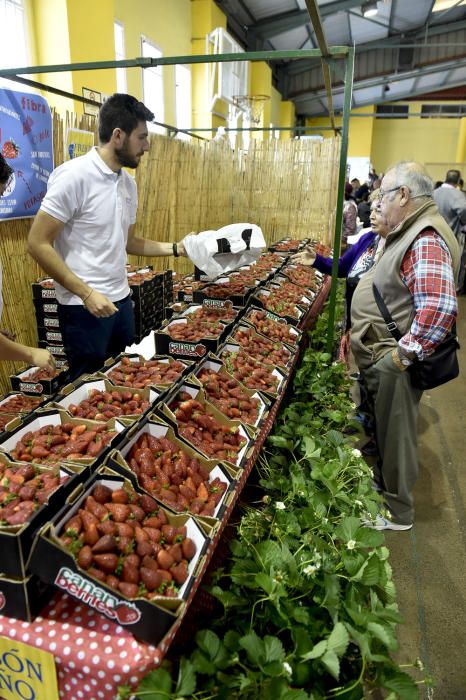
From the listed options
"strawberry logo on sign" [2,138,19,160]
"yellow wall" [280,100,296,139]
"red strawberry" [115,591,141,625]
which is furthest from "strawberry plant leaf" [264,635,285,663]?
"yellow wall" [280,100,296,139]

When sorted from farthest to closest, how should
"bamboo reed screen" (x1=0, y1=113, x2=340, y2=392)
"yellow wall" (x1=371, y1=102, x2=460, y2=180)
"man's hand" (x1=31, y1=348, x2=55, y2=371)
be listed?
"yellow wall" (x1=371, y1=102, x2=460, y2=180)
"bamboo reed screen" (x1=0, y1=113, x2=340, y2=392)
"man's hand" (x1=31, y1=348, x2=55, y2=371)

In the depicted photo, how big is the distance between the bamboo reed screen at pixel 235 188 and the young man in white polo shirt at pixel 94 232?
2.92m

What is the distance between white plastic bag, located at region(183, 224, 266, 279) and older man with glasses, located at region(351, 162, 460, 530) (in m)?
0.76

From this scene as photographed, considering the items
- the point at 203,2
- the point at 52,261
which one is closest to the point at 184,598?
the point at 52,261

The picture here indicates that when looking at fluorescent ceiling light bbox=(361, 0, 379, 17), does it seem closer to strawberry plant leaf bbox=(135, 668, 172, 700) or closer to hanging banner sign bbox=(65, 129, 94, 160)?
hanging banner sign bbox=(65, 129, 94, 160)

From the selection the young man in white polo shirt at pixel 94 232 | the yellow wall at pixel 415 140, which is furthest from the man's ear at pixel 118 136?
the yellow wall at pixel 415 140

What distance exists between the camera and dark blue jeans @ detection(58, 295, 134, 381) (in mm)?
2473

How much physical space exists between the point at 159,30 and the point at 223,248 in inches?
274

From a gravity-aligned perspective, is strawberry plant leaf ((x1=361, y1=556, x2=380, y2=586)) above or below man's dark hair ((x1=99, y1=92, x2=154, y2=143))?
below

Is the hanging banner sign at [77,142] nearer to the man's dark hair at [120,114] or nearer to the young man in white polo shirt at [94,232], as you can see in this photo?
the young man in white polo shirt at [94,232]

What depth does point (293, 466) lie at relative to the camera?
84.3 inches

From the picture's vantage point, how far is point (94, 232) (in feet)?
7.79

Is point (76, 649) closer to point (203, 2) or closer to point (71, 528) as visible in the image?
point (71, 528)

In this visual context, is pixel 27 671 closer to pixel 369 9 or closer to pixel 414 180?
pixel 414 180
